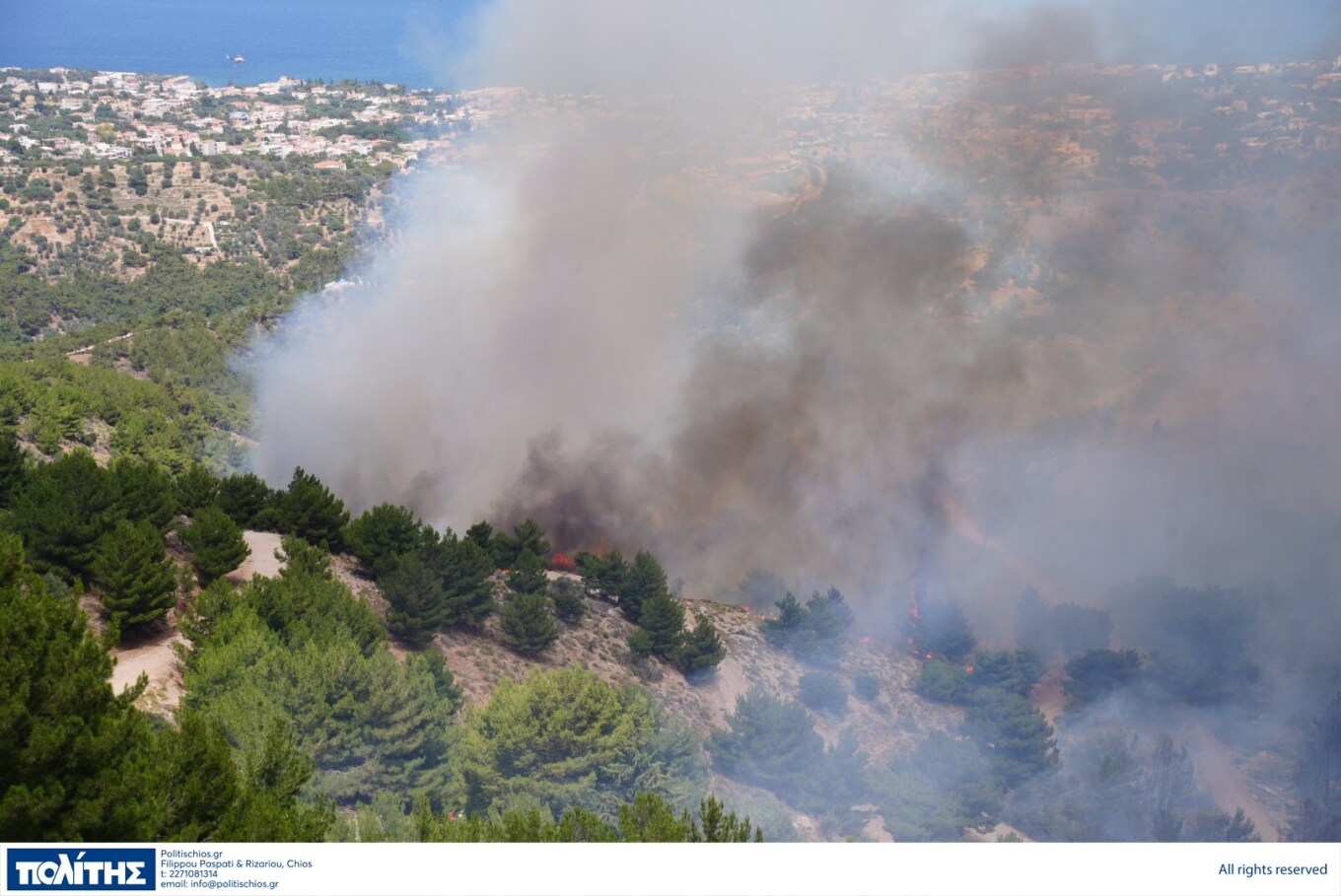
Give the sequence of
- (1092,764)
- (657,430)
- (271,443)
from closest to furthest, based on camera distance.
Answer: (1092,764) < (657,430) < (271,443)

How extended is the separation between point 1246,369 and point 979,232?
16.3m

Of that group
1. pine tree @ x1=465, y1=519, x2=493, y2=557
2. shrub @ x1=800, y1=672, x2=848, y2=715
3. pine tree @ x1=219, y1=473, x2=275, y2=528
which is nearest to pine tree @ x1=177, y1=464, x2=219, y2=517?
pine tree @ x1=219, y1=473, x2=275, y2=528

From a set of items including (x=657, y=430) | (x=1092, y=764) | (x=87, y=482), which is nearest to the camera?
(x=87, y=482)

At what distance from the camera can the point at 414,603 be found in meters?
32.6

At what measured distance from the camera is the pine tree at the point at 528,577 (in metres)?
36.6

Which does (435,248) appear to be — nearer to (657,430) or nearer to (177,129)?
(657,430)

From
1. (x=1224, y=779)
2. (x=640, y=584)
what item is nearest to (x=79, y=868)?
(x=640, y=584)

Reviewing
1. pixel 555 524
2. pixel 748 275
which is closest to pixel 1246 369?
pixel 748 275

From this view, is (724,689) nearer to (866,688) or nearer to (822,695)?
(822,695)

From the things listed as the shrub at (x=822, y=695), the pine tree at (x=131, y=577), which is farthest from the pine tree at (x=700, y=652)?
the pine tree at (x=131, y=577)

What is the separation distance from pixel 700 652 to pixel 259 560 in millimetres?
13378

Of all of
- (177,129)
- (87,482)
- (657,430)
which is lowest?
(87,482)

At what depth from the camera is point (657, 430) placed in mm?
50781

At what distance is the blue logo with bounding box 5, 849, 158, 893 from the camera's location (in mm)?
12305
